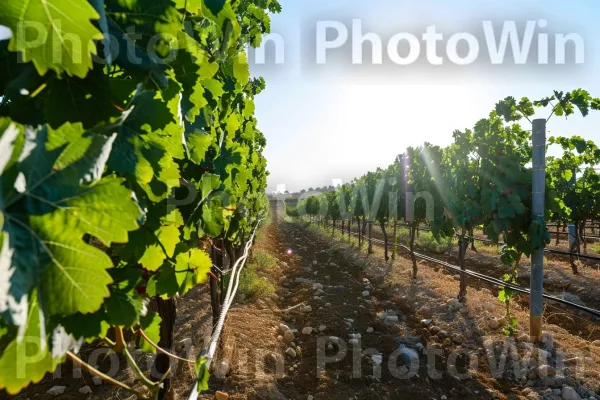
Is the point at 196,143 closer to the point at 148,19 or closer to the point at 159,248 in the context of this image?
the point at 159,248

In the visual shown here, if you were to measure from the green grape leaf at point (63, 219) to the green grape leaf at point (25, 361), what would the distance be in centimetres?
11

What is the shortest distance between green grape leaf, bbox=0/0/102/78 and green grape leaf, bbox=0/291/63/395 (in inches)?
18.4

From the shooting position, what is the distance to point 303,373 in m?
4.57

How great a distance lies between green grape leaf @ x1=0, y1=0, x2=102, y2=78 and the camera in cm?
60

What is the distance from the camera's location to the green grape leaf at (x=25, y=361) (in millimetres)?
596

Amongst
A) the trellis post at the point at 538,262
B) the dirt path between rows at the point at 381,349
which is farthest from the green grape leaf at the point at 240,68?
the trellis post at the point at 538,262

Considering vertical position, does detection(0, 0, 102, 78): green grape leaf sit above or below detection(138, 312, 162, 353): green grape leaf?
above

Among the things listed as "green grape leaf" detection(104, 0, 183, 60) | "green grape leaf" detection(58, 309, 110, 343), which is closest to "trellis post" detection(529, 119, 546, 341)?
"green grape leaf" detection(104, 0, 183, 60)

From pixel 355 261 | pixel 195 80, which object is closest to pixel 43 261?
pixel 195 80

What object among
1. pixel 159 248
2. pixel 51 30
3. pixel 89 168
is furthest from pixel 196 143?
pixel 89 168

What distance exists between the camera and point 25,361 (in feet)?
2.01

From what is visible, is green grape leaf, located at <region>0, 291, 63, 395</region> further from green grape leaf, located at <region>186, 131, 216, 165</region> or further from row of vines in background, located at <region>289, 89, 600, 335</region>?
row of vines in background, located at <region>289, 89, 600, 335</region>

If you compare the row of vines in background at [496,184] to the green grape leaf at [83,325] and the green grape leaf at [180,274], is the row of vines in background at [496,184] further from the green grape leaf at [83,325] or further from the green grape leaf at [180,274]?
the green grape leaf at [83,325]

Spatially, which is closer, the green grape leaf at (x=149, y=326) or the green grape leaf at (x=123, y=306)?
the green grape leaf at (x=123, y=306)
